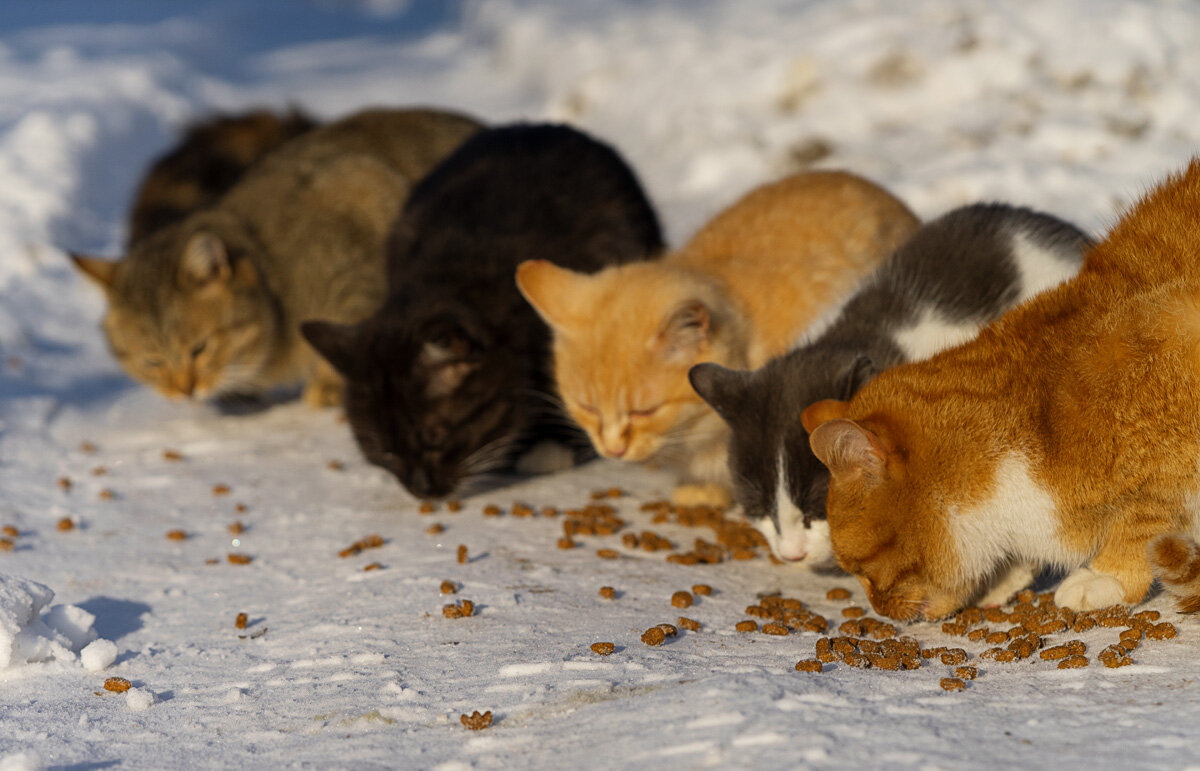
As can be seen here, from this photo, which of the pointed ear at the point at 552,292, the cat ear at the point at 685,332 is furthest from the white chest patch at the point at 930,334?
the pointed ear at the point at 552,292

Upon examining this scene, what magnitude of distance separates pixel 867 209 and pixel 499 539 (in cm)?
196

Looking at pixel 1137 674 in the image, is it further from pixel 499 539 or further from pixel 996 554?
pixel 499 539

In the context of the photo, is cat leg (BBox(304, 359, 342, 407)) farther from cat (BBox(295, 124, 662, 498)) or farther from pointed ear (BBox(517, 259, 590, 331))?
pointed ear (BBox(517, 259, 590, 331))

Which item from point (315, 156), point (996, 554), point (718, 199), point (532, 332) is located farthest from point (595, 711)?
point (718, 199)

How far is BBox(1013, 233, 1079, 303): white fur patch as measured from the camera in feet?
10.4

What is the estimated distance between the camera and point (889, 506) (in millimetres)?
2459

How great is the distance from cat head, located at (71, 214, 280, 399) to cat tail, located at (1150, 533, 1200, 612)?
13.6 feet

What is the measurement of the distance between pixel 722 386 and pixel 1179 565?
1241 millimetres

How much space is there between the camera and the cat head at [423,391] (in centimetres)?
386

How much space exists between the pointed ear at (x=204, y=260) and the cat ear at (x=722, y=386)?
9.63 ft

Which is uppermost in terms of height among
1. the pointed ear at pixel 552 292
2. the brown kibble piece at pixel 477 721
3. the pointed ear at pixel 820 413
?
the pointed ear at pixel 552 292

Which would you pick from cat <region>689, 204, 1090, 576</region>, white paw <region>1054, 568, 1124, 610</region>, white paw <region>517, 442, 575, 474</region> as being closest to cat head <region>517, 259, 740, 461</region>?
cat <region>689, 204, 1090, 576</region>

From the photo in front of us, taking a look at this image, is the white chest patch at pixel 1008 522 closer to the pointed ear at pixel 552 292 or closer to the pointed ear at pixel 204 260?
the pointed ear at pixel 552 292

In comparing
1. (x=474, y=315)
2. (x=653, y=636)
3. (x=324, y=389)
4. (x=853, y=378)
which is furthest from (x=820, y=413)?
(x=324, y=389)
